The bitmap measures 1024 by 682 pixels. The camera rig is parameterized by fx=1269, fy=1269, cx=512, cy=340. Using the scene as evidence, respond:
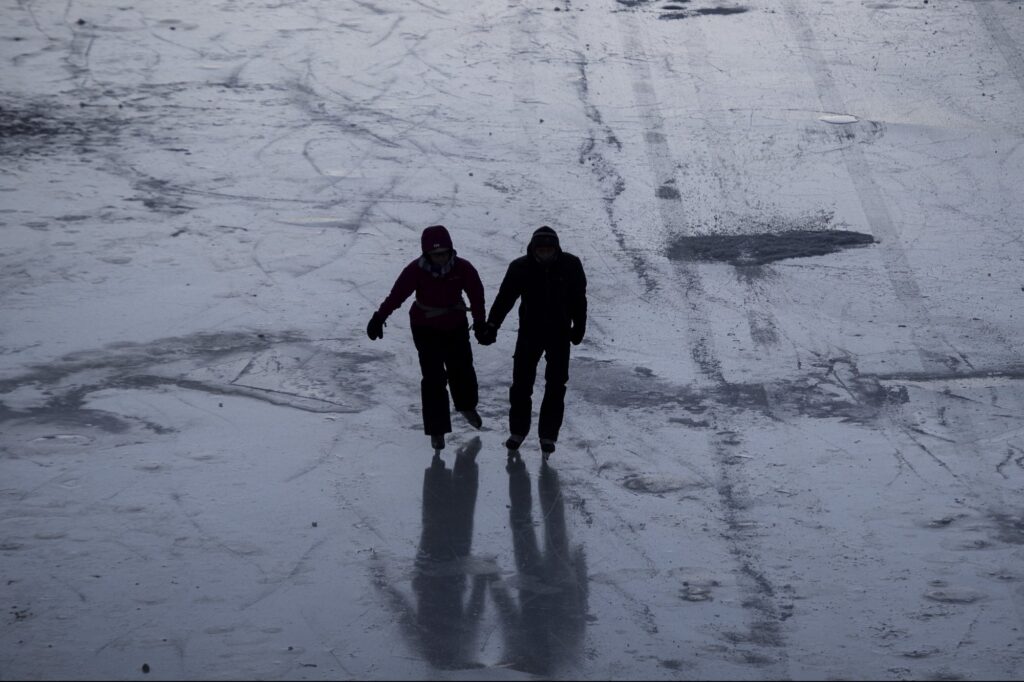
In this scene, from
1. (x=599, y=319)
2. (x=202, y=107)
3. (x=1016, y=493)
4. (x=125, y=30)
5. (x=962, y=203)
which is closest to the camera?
(x=1016, y=493)

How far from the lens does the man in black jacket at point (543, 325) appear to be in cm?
847

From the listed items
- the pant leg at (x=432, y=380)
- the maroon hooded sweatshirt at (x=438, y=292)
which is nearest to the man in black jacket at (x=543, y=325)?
the maroon hooded sweatshirt at (x=438, y=292)

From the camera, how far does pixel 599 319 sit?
10.9m

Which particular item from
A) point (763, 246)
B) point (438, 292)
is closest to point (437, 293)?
point (438, 292)

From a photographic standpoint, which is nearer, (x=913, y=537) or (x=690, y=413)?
(x=913, y=537)

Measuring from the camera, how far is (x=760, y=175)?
13.5m

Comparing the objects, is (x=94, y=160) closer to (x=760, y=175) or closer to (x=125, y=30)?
(x=125, y=30)

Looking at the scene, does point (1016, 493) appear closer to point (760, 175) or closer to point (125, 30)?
point (760, 175)

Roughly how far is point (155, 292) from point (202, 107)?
181 inches

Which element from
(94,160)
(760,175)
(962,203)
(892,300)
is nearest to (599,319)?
(892,300)

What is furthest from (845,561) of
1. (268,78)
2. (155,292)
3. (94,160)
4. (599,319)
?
(268,78)

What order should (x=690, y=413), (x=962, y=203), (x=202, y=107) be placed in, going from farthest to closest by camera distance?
(x=202, y=107) < (x=962, y=203) < (x=690, y=413)

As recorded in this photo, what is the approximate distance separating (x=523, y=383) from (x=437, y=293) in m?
0.85

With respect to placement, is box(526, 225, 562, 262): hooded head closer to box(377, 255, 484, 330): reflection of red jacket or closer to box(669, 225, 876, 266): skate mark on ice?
box(377, 255, 484, 330): reflection of red jacket
